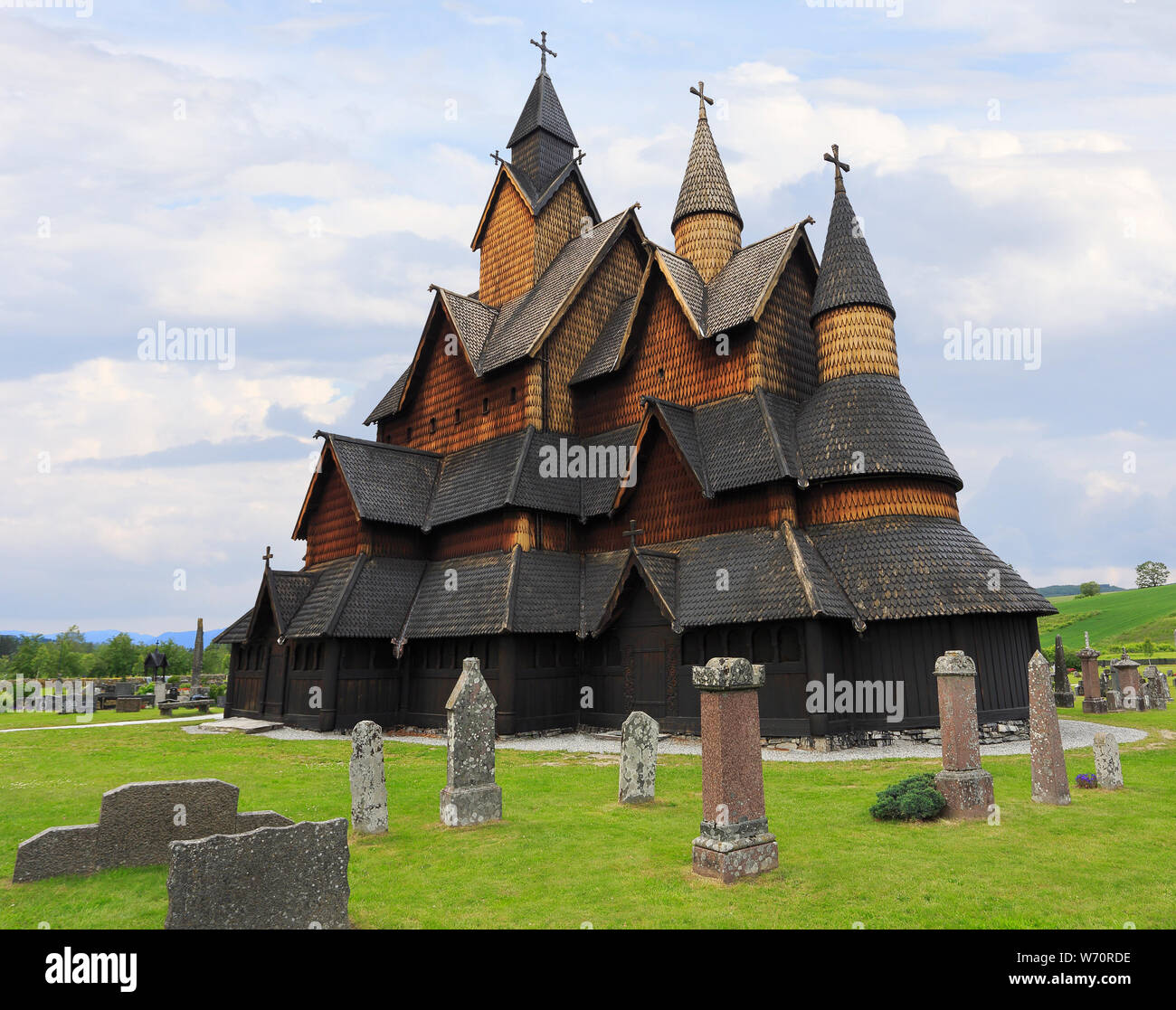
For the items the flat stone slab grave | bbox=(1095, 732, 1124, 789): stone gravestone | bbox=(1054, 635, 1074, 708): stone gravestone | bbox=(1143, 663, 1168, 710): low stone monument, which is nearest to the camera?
bbox=(1095, 732, 1124, 789): stone gravestone

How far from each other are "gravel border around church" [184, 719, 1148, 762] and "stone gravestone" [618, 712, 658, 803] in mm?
5741

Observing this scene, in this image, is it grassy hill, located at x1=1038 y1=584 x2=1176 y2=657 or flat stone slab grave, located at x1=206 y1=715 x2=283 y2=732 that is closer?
flat stone slab grave, located at x1=206 y1=715 x2=283 y2=732

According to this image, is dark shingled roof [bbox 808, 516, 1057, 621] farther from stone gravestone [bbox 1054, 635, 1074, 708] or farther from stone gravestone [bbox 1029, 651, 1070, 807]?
A: stone gravestone [bbox 1054, 635, 1074, 708]

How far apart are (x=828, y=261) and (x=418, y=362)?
16.8 m

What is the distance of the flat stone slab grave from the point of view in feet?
82.6

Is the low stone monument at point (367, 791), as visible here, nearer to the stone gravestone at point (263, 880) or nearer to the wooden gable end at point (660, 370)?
the stone gravestone at point (263, 880)

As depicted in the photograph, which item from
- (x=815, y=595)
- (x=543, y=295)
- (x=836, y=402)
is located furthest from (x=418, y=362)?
(x=815, y=595)

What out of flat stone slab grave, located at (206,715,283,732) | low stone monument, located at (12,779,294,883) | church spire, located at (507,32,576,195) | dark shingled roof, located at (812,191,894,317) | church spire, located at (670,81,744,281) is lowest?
flat stone slab grave, located at (206,715,283,732)

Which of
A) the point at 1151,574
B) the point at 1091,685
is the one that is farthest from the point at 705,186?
the point at 1151,574

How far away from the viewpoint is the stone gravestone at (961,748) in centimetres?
991

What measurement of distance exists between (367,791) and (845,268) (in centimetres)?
2030

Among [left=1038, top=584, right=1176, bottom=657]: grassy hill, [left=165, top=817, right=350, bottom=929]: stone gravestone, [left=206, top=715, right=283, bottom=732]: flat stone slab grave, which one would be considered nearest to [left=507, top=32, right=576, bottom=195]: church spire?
[left=206, top=715, right=283, bottom=732]: flat stone slab grave

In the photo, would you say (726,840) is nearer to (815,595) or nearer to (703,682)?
(703,682)

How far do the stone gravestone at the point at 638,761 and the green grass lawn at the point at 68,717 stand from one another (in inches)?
1160
